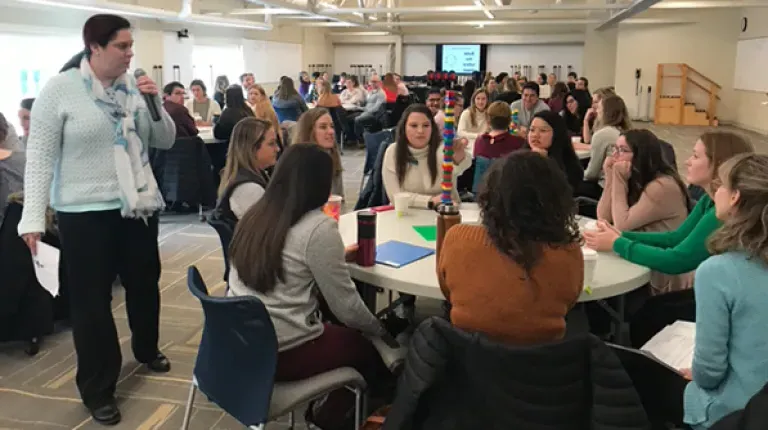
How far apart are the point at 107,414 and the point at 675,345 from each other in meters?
2.12

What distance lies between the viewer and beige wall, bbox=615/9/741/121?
16375mm

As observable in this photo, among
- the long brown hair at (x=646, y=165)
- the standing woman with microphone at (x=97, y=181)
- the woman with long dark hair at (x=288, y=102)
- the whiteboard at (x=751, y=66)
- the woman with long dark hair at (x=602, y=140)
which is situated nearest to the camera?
the standing woman with microphone at (x=97, y=181)

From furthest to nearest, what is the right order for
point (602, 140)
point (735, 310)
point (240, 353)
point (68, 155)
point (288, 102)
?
1. point (288, 102)
2. point (602, 140)
3. point (68, 155)
4. point (240, 353)
5. point (735, 310)

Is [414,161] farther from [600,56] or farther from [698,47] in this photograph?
[600,56]

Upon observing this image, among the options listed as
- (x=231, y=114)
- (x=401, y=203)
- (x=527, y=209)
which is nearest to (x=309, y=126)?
(x=401, y=203)

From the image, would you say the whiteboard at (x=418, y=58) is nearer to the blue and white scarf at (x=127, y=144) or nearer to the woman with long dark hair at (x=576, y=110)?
the woman with long dark hair at (x=576, y=110)

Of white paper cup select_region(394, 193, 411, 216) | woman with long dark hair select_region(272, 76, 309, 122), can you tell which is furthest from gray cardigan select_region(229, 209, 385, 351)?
woman with long dark hair select_region(272, 76, 309, 122)

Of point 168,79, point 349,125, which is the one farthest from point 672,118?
point 168,79

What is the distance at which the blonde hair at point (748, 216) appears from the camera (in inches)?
61.8

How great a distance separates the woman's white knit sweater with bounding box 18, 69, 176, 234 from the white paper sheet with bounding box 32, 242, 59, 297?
0.09 meters

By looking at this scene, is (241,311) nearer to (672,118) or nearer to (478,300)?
(478,300)

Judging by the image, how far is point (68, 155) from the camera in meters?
2.43

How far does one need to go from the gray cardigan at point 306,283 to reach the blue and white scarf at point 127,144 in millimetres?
702

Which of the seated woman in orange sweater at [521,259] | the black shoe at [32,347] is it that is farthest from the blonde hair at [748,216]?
the black shoe at [32,347]
